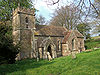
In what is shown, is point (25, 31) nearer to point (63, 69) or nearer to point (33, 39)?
point (33, 39)

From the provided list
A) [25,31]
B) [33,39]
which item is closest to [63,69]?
[33,39]

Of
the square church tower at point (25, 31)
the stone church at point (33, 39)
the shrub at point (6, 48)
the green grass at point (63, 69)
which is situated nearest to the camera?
the green grass at point (63, 69)

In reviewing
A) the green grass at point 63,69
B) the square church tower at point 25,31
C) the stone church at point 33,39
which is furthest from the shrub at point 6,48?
the square church tower at point 25,31

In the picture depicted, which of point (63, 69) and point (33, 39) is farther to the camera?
point (33, 39)

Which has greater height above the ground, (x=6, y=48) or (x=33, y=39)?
(x=33, y=39)

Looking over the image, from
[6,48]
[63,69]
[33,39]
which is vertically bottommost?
[63,69]

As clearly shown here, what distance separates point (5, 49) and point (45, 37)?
Result: 954 centimetres

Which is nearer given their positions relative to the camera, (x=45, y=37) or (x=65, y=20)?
(x=45, y=37)

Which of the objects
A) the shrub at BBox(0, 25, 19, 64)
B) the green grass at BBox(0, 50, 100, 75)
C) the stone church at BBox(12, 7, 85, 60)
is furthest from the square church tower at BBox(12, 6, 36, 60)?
the green grass at BBox(0, 50, 100, 75)

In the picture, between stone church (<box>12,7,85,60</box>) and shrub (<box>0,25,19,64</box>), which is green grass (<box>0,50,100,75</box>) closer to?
shrub (<box>0,25,19,64</box>)

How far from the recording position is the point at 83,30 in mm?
36188

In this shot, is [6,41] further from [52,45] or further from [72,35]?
[72,35]

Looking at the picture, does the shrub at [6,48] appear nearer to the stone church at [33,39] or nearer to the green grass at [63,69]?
the green grass at [63,69]

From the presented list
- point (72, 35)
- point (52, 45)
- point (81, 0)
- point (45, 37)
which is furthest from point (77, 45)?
point (81, 0)
